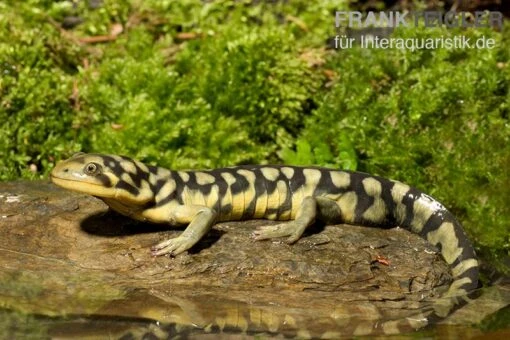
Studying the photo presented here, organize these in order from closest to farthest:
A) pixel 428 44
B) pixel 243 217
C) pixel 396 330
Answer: pixel 396 330
pixel 243 217
pixel 428 44

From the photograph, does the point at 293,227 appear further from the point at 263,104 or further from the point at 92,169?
the point at 263,104

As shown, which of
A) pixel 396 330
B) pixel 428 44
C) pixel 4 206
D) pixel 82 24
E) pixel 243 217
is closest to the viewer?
pixel 396 330

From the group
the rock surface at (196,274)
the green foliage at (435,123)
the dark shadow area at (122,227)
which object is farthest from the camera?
the green foliage at (435,123)

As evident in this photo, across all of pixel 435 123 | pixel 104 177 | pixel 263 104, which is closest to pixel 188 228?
pixel 104 177

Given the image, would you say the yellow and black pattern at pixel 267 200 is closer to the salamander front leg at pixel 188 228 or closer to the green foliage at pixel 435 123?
the salamander front leg at pixel 188 228

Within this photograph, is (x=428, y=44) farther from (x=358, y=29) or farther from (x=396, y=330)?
(x=396, y=330)

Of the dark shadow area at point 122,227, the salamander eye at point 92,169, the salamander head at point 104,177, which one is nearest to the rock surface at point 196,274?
the dark shadow area at point 122,227

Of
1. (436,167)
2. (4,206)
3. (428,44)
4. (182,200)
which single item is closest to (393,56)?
(428,44)
